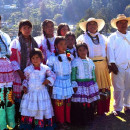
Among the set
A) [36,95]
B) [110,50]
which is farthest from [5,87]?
[110,50]

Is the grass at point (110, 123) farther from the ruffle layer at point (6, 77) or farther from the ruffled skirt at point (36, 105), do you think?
the ruffle layer at point (6, 77)

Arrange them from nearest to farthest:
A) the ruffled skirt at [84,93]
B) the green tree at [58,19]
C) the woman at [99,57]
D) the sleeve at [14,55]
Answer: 1. the sleeve at [14,55]
2. the ruffled skirt at [84,93]
3. the woman at [99,57]
4. the green tree at [58,19]

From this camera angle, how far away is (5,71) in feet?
11.7

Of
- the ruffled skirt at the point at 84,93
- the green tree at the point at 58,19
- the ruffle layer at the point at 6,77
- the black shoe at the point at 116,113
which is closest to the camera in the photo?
the ruffle layer at the point at 6,77

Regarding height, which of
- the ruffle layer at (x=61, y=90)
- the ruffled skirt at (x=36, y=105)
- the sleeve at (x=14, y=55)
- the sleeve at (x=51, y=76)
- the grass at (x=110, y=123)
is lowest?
the grass at (x=110, y=123)

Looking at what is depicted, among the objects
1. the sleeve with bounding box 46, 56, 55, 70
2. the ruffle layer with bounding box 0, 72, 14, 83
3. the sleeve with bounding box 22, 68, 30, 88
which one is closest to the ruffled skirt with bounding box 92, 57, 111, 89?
the sleeve with bounding box 46, 56, 55, 70

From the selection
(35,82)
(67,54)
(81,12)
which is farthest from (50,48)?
(81,12)

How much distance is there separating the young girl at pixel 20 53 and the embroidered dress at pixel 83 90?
3.06 feet

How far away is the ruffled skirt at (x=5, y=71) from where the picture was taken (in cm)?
354

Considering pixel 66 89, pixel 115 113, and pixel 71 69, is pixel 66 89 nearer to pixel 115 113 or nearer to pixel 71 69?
pixel 71 69

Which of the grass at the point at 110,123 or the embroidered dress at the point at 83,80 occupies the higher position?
the embroidered dress at the point at 83,80

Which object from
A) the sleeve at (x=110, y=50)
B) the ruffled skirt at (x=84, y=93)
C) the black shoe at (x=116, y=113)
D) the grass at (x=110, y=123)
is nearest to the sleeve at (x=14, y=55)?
the ruffled skirt at (x=84, y=93)

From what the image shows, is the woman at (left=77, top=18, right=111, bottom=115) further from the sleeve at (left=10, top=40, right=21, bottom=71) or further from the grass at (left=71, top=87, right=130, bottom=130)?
the sleeve at (left=10, top=40, right=21, bottom=71)

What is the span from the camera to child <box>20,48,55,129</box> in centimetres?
369
